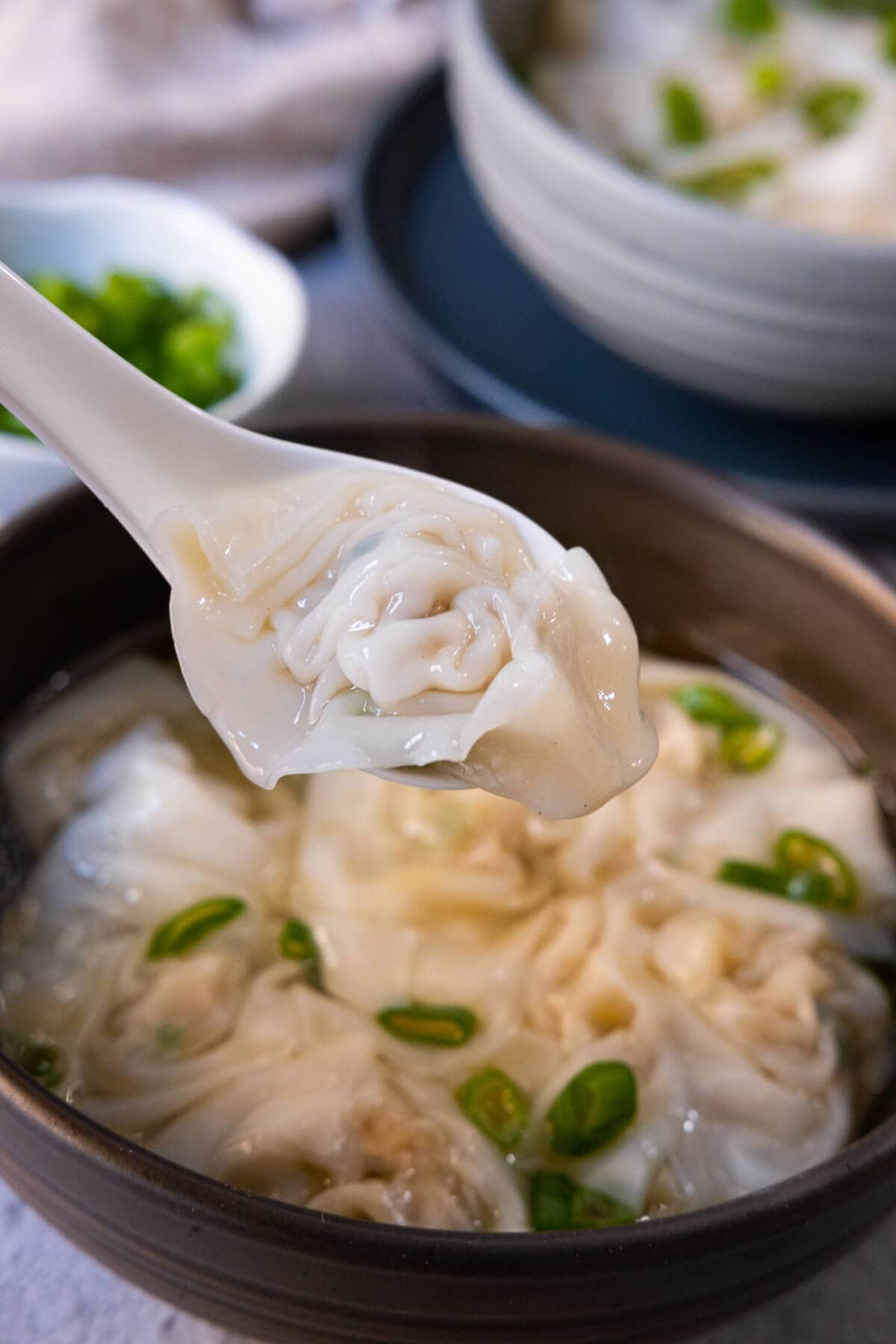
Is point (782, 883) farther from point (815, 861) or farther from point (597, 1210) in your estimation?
point (597, 1210)

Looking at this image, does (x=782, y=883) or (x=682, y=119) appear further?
(x=682, y=119)

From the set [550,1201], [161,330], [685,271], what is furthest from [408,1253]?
[161,330]

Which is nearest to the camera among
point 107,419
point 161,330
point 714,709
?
point 107,419

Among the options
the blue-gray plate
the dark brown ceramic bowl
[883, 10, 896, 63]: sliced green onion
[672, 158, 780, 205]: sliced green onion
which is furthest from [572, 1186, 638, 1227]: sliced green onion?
[883, 10, 896, 63]: sliced green onion

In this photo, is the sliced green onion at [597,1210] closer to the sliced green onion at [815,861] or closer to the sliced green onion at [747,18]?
the sliced green onion at [815,861]

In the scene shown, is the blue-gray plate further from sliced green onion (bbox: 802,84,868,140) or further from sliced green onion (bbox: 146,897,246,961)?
sliced green onion (bbox: 146,897,246,961)

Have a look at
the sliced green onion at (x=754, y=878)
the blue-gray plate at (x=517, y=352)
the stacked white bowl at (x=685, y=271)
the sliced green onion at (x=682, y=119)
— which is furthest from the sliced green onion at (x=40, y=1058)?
the sliced green onion at (x=682, y=119)

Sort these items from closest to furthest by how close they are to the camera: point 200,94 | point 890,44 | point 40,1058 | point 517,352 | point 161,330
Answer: point 40,1058 → point 161,330 → point 517,352 → point 890,44 → point 200,94
